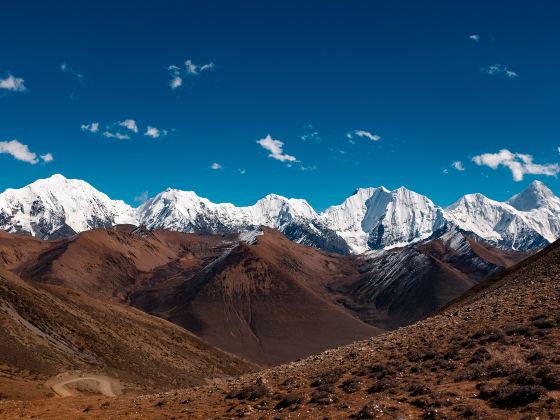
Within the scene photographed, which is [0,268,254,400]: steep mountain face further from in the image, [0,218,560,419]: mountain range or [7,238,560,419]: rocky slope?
[0,218,560,419]: mountain range

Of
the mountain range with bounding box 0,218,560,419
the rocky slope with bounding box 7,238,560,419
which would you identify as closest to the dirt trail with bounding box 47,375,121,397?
the rocky slope with bounding box 7,238,560,419

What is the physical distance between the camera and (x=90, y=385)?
8050cm

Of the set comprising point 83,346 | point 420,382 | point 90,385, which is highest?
point 420,382

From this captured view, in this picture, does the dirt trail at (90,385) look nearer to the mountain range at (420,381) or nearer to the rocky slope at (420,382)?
the rocky slope at (420,382)

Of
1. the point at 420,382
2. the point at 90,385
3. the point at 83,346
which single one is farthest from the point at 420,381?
the point at 83,346

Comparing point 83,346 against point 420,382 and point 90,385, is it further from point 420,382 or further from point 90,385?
point 420,382

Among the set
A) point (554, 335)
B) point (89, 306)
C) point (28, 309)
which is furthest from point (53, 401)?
point (89, 306)

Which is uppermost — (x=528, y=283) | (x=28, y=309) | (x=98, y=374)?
(x=528, y=283)

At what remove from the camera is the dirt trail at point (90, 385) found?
73.1m

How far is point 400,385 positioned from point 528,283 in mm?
30370

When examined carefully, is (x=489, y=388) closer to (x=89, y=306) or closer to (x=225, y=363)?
(x=89, y=306)

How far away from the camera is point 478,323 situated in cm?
4334

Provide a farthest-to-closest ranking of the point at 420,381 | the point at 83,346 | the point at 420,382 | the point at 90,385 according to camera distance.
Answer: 1. the point at 83,346
2. the point at 90,385
3. the point at 420,381
4. the point at 420,382

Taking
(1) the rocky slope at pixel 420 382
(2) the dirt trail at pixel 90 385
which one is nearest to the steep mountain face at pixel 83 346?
(2) the dirt trail at pixel 90 385
